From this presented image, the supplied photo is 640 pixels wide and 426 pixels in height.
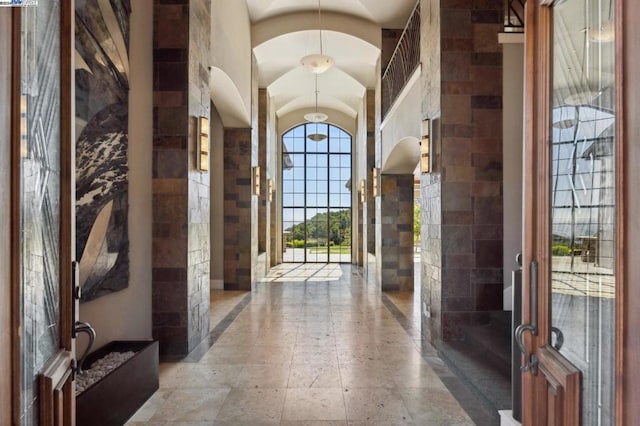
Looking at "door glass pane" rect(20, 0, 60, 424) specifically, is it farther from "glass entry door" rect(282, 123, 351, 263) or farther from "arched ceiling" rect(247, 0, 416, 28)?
"glass entry door" rect(282, 123, 351, 263)

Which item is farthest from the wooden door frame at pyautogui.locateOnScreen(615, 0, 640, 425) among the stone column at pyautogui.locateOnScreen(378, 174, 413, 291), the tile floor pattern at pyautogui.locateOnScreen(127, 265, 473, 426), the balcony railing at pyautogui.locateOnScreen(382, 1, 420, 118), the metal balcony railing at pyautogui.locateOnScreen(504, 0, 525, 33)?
the stone column at pyautogui.locateOnScreen(378, 174, 413, 291)

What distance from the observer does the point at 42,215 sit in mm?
1204

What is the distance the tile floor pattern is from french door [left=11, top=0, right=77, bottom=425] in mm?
1470

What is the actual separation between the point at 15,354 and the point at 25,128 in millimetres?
618

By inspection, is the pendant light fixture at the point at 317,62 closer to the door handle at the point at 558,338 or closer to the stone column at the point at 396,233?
the stone column at the point at 396,233

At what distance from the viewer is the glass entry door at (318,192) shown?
41.6 feet

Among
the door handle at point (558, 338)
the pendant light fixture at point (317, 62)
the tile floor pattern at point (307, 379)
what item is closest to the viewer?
the door handle at point (558, 338)

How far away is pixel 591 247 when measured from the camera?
1159mm

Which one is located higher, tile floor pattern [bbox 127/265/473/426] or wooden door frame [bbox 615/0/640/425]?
wooden door frame [bbox 615/0/640/425]

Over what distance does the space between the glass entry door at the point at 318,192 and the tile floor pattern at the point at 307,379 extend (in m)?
7.48

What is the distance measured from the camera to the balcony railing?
18.4ft

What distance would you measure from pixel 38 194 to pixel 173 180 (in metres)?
2.58

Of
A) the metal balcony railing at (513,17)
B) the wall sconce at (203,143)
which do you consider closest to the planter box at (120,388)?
the wall sconce at (203,143)

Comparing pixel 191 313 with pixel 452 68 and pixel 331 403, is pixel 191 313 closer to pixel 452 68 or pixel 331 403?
pixel 331 403
